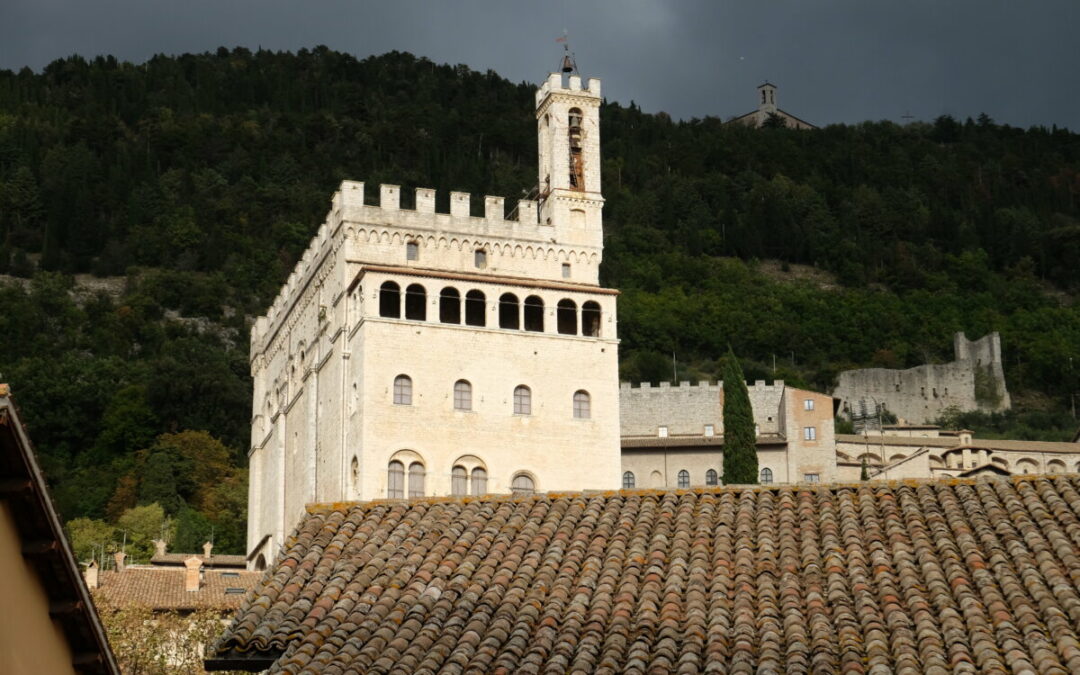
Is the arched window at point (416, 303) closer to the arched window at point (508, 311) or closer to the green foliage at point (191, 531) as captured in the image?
the arched window at point (508, 311)

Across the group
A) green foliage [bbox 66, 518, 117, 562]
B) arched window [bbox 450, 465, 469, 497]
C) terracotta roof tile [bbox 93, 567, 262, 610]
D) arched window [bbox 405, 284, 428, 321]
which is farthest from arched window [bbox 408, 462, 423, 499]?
green foliage [bbox 66, 518, 117, 562]

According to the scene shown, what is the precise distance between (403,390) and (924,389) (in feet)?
284

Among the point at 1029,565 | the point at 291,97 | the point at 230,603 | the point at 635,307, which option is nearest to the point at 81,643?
the point at 1029,565

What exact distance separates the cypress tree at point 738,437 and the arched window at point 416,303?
1422 cm

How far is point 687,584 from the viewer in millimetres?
18156

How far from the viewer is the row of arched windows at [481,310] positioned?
59.2 m

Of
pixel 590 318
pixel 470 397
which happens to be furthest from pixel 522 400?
pixel 590 318

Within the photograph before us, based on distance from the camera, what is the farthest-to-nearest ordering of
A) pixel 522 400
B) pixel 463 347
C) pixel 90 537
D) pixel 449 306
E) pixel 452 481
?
1. pixel 90 537
2. pixel 449 306
3. pixel 522 400
4. pixel 463 347
5. pixel 452 481

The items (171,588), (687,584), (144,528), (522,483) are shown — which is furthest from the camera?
(144,528)

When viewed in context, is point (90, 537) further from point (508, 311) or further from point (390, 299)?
point (508, 311)

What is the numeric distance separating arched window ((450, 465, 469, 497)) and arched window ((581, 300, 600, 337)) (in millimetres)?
6771

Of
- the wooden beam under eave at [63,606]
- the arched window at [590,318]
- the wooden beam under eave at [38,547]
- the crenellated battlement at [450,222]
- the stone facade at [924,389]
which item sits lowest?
the wooden beam under eave at [63,606]

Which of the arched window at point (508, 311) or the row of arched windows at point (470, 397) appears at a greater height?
the arched window at point (508, 311)

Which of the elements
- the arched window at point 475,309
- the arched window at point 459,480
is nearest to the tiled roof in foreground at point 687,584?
the arched window at point 459,480
